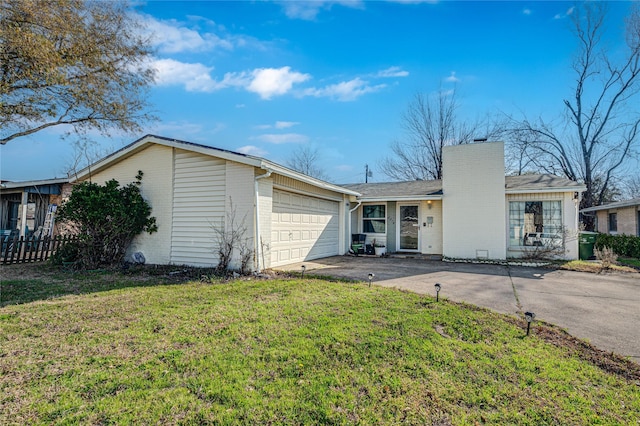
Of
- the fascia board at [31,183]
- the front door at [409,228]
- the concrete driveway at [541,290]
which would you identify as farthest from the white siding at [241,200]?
the fascia board at [31,183]

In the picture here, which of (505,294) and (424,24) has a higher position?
(424,24)

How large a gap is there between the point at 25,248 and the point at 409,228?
13.4 m

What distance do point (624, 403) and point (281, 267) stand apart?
7539 millimetres

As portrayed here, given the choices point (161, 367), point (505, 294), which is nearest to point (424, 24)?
point (505, 294)

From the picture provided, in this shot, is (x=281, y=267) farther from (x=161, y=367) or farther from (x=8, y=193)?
(x=8, y=193)

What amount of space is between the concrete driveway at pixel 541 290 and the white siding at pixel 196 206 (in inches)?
104

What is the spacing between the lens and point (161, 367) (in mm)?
3031

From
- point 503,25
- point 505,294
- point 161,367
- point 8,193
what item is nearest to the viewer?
point 161,367

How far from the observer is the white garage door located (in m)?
9.29

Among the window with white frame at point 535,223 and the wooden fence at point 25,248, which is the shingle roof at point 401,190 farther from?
the wooden fence at point 25,248

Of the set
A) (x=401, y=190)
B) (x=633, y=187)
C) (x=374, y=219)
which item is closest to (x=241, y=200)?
(x=374, y=219)

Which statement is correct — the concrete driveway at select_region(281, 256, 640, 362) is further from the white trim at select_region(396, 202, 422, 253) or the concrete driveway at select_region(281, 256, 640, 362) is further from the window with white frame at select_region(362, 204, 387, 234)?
the window with white frame at select_region(362, 204, 387, 234)

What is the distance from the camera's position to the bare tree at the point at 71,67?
815 centimetres

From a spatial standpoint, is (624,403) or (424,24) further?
(424,24)
